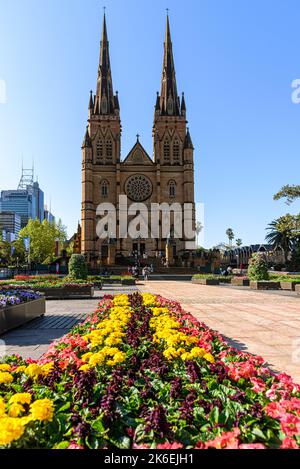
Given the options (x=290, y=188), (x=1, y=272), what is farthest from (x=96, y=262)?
(x=290, y=188)

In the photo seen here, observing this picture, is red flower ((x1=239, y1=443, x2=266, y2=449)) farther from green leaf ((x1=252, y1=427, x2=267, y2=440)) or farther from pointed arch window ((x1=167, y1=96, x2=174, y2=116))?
pointed arch window ((x1=167, y1=96, x2=174, y2=116))

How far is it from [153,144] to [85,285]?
179 feet

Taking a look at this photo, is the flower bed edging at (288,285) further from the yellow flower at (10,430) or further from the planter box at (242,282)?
the yellow flower at (10,430)

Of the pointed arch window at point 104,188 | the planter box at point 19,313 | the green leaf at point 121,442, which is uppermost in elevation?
the pointed arch window at point 104,188

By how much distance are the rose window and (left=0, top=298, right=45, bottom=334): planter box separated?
5380 cm

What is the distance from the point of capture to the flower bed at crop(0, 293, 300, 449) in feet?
8.71

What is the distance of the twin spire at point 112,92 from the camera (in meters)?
67.0

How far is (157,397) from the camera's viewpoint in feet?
11.3

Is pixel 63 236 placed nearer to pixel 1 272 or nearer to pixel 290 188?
pixel 1 272

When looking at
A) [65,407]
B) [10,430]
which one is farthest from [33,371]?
[10,430]

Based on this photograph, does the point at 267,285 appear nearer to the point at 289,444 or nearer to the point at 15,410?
the point at 289,444

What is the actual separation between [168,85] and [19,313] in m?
66.3

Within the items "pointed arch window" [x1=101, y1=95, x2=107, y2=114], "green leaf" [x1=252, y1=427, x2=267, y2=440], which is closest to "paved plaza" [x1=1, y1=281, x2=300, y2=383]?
"green leaf" [x1=252, y1=427, x2=267, y2=440]

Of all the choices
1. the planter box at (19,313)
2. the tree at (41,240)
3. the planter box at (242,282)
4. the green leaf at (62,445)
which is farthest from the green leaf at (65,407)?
the tree at (41,240)
